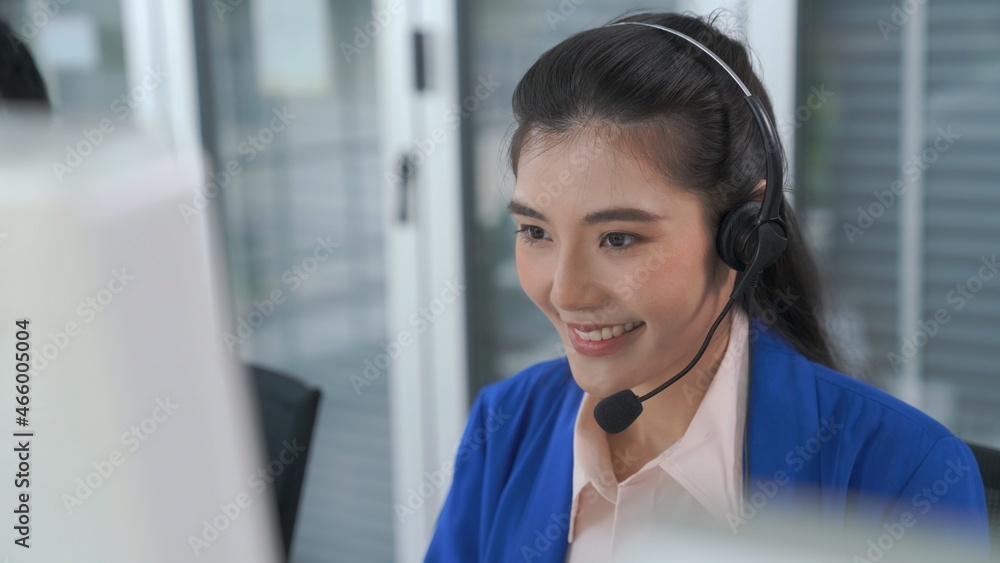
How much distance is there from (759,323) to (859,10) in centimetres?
78

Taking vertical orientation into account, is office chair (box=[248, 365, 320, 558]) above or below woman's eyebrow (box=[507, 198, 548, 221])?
below

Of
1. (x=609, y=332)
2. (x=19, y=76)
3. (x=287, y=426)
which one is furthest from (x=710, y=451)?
(x=19, y=76)

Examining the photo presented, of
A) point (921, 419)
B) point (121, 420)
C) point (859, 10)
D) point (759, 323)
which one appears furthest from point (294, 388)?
point (859, 10)

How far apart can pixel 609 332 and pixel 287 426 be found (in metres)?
0.56

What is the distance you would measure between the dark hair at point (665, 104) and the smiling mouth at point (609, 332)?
13 centimetres

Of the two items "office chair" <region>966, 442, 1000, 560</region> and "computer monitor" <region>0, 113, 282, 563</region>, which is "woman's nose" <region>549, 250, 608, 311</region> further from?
"computer monitor" <region>0, 113, 282, 563</region>

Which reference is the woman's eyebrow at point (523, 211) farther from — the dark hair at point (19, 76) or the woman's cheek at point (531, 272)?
the dark hair at point (19, 76)

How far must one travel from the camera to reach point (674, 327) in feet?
3.42

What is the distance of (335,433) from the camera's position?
252 cm

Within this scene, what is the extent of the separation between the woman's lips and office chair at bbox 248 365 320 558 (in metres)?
0.48

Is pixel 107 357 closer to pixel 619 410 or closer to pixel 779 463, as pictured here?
pixel 619 410

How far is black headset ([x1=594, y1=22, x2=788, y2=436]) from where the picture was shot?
971 millimetres

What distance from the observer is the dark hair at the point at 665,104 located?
1.02 m

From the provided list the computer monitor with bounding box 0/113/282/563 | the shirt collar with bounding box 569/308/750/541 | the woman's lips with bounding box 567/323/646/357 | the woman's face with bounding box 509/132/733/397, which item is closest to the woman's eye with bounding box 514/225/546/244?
the woman's face with bounding box 509/132/733/397
